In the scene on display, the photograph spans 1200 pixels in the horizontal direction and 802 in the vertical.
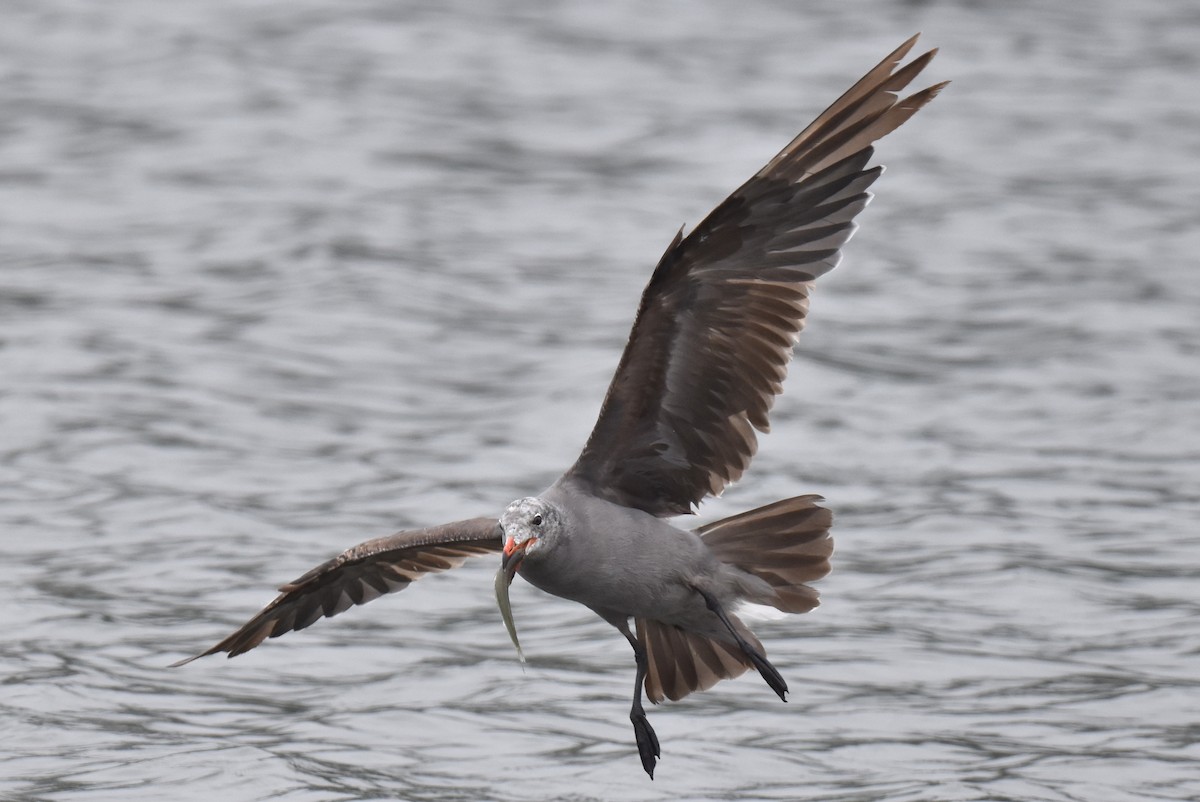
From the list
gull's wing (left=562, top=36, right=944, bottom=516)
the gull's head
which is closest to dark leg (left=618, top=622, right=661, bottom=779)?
gull's wing (left=562, top=36, right=944, bottom=516)

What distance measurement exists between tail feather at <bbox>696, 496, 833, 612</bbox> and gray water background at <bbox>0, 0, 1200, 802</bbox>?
0.96 m

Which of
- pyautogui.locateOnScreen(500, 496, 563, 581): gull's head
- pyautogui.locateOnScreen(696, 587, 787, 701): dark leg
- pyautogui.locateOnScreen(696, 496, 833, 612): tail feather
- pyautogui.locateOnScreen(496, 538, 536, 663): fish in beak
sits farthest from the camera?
pyautogui.locateOnScreen(696, 496, 833, 612): tail feather

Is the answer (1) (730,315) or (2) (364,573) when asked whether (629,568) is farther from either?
(2) (364,573)

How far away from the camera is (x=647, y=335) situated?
7.03m

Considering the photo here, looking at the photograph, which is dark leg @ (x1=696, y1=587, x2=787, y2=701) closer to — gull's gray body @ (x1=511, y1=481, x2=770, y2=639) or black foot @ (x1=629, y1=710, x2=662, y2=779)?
gull's gray body @ (x1=511, y1=481, x2=770, y2=639)

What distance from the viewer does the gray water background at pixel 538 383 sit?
859 centimetres

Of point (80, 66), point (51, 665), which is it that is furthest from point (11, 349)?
point (80, 66)

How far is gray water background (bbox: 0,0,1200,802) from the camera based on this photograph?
8594mm

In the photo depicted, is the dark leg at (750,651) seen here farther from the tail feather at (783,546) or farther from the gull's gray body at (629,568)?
the tail feather at (783,546)

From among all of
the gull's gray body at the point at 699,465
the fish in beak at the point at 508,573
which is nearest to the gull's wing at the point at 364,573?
the gull's gray body at the point at 699,465

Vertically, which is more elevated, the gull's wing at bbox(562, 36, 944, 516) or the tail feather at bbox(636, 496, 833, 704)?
the gull's wing at bbox(562, 36, 944, 516)

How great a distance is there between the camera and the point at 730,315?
7164 mm

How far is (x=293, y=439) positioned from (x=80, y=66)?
9.81 meters

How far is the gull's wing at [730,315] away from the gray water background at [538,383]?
A: 4.50 feet
